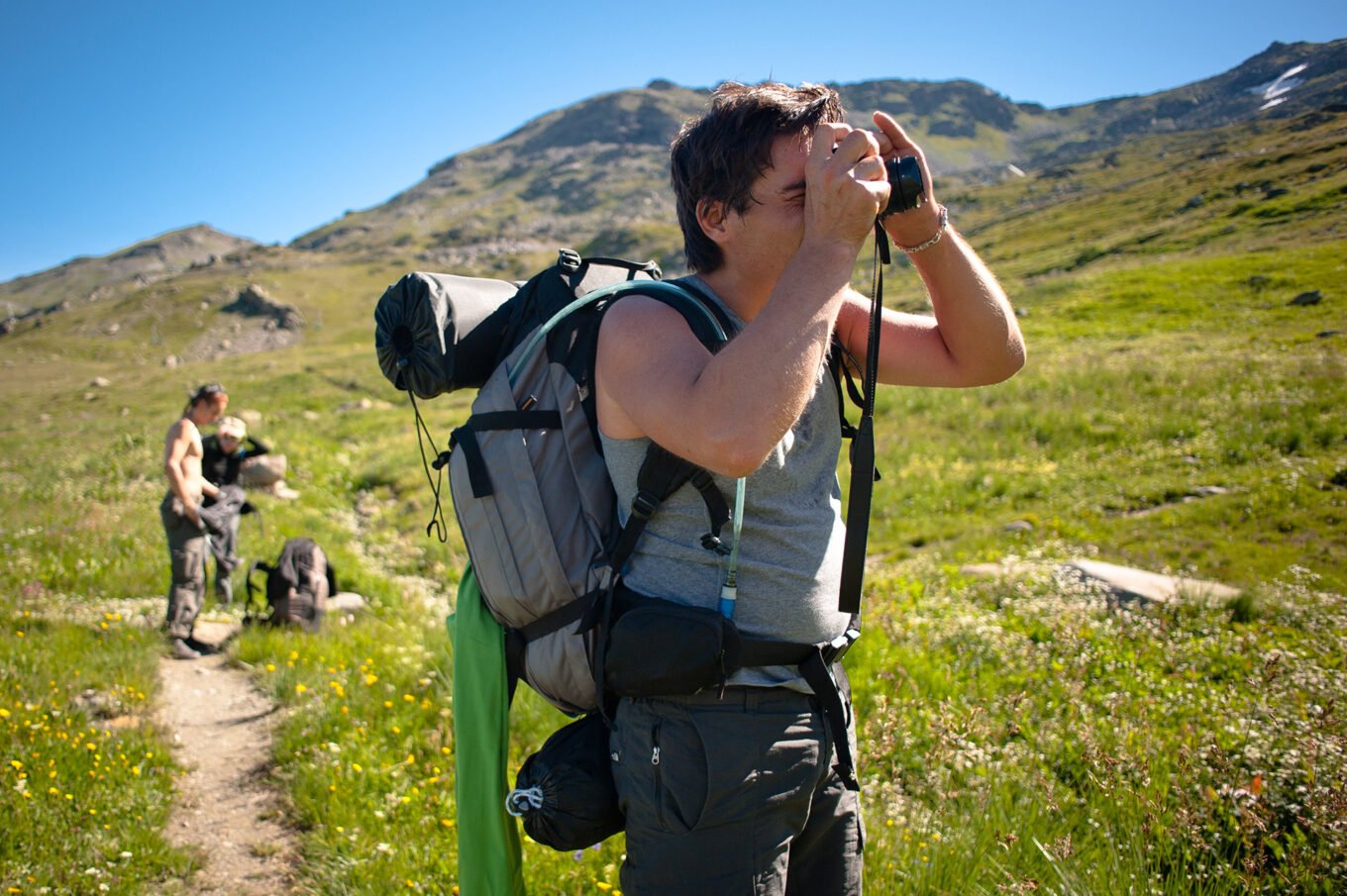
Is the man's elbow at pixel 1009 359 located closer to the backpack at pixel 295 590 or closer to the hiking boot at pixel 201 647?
the backpack at pixel 295 590

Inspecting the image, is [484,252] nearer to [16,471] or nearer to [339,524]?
[16,471]

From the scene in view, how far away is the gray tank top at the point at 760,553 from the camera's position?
6.48 feet

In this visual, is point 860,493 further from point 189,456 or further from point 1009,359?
point 189,456

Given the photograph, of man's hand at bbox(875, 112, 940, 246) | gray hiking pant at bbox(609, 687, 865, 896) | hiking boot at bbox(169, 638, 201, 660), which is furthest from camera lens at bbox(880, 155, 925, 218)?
hiking boot at bbox(169, 638, 201, 660)

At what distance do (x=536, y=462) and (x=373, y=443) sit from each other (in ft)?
77.0

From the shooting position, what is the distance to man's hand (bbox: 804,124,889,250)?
172 centimetres

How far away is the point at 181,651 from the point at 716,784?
7.53 meters

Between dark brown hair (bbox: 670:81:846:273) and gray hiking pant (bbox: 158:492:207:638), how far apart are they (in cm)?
789

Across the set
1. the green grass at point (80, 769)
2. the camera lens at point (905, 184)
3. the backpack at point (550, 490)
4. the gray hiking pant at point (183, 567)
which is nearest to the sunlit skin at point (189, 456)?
the gray hiking pant at point (183, 567)

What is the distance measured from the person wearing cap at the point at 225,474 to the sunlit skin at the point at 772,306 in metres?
8.66

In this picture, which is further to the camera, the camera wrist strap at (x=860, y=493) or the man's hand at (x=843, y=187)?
the camera wrist strap at (x=860, y=493)

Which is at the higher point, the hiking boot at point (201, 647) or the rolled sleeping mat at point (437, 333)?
the rolled sleeping mat at point (437, 333)

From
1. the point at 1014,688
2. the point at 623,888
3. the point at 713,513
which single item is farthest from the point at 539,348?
the point at 1014,688

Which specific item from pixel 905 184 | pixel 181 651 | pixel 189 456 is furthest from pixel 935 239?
pixel 189 456
